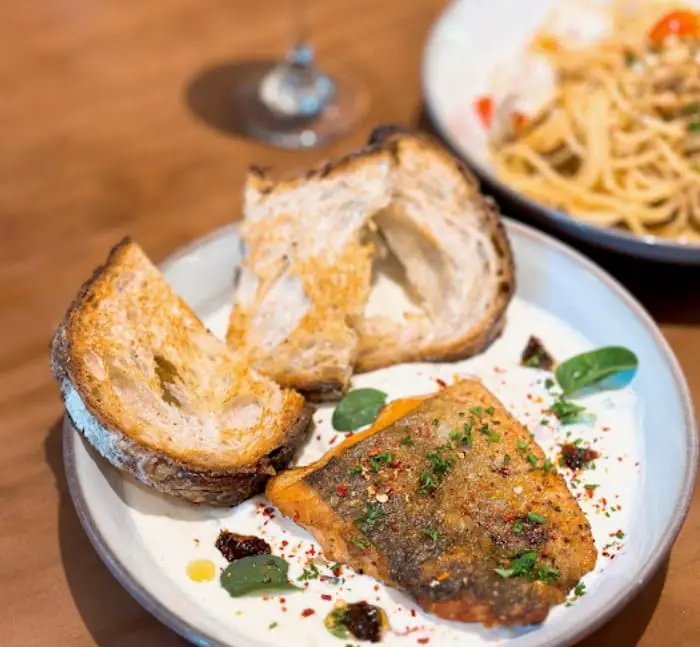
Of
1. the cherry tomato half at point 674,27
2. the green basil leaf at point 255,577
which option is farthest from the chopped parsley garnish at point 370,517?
the cherry tomato half at point 674,27

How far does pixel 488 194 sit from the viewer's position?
11.6ft

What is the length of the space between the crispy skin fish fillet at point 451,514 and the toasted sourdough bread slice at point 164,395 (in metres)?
0.15

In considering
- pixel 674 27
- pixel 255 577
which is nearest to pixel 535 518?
pixel 255 577

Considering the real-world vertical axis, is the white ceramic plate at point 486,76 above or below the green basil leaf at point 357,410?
above

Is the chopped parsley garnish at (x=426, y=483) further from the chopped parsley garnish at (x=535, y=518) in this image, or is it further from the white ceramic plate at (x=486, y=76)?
the white ceramic plate at (x=486, y=76)

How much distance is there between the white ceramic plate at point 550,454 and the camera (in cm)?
209

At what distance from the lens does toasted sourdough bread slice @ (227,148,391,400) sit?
270 centimetres

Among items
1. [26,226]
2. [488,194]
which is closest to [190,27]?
[26,226]

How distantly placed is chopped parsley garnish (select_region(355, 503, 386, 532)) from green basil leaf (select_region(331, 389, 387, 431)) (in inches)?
15.9

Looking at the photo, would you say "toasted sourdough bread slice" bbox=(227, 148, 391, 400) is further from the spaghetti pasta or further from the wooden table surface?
the spaghetti pasta

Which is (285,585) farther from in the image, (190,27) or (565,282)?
(190,27)

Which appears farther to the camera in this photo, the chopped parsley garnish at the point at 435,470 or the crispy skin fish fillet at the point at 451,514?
the chopped parsley garnish at the point at 435,470

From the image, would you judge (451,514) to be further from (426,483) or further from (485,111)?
(485,111)

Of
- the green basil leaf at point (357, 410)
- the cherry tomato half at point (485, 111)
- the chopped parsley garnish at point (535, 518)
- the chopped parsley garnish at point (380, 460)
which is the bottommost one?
the chopped parsley garnish at point (535, 518)
